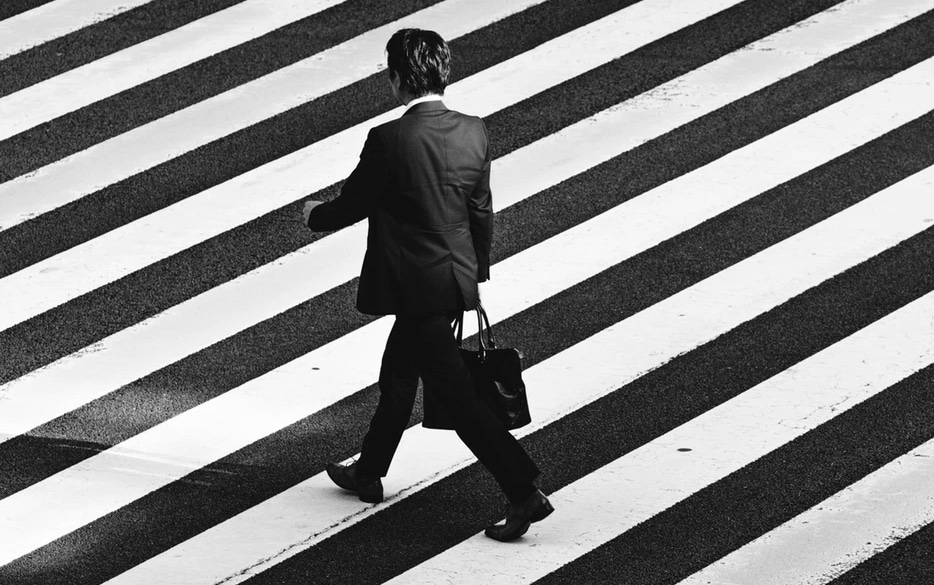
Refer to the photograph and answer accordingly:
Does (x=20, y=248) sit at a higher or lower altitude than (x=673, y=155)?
higher

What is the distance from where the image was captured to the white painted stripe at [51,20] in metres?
9.53

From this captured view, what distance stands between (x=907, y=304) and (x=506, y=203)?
6.97 feet

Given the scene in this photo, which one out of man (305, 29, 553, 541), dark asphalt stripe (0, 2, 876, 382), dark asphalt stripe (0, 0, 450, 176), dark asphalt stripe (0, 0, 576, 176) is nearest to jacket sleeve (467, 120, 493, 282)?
man (305, 29, 553, 541)

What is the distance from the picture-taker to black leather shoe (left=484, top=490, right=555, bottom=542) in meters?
5.22

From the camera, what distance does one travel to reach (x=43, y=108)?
8844 millimetres

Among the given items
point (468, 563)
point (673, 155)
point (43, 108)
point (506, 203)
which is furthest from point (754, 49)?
point (468, 563)

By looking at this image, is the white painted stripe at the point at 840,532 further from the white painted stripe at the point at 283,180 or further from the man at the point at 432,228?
the white painted stripe at the point at 283,180

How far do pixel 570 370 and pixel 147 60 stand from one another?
404 cm

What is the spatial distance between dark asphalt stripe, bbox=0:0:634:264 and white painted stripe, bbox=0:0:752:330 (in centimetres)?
8

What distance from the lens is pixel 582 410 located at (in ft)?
20.3

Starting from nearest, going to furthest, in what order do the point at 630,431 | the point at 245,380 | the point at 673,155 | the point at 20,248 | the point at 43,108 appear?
the point at 630,431, the point at 245,380, the point at 20,248, the point at 673,155, the point at 43,108

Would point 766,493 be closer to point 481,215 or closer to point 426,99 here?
point 481,215

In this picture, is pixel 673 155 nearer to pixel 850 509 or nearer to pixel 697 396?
pixel 697 396

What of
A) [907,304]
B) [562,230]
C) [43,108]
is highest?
[43,108]
